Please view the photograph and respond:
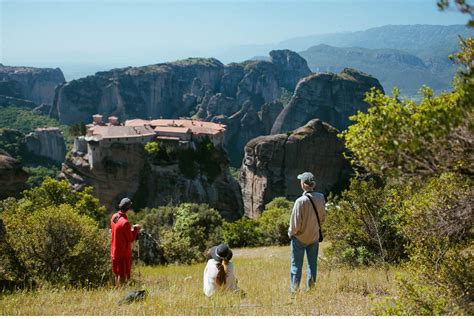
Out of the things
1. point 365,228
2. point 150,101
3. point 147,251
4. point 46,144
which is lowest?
point 46,144

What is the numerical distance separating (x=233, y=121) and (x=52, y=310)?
486ft

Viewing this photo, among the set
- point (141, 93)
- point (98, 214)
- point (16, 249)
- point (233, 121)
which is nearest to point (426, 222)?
point (16, 249)

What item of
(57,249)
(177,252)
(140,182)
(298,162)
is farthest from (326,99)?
(57,249)

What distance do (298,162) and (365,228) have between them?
57.5m

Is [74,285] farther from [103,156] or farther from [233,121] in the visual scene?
[233,121]

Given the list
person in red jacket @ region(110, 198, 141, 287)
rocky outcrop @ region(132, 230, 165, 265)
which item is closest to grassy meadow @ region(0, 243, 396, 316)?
person in red jacket @ region(110, 198, 141, 287)

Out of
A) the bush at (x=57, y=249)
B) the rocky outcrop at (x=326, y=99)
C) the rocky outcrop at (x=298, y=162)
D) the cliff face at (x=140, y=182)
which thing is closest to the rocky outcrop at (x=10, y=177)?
the cliff face at (x=140, y=182)

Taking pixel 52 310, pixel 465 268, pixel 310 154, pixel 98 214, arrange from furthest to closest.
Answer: pixel 310 154
pixel 98 214
pixel 52 310
pixel 465 268

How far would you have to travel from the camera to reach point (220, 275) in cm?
876

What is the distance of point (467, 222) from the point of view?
712 centimetres

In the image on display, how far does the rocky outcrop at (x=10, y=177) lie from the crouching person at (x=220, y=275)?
40284mm

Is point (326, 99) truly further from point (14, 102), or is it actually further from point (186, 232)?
point (186, 232)

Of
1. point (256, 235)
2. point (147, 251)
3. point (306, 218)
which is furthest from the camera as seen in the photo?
point (256, 235)

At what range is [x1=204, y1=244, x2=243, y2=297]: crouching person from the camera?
28.6 feet
